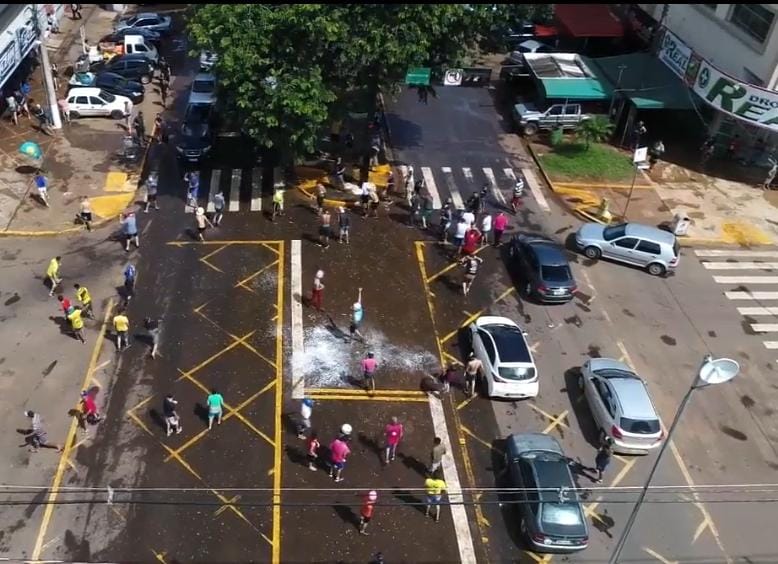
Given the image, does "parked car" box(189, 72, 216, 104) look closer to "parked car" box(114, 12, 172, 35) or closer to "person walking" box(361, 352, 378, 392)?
"parked car" box(114, 12, 172, 35)

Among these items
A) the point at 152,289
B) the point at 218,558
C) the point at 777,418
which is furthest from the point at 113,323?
the point at 777,418

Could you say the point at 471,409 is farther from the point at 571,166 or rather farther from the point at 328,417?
the point at 571,166

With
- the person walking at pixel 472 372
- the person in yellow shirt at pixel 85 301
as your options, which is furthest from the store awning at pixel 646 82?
the person in yellow shirt at pixel 85 301

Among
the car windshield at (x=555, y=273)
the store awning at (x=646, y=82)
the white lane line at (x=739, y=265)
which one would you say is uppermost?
the store awning at (x=646, y=82)

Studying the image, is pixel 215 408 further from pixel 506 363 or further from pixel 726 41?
pixel 726 41

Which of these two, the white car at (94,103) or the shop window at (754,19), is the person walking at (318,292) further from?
the shop window at (754,19)
